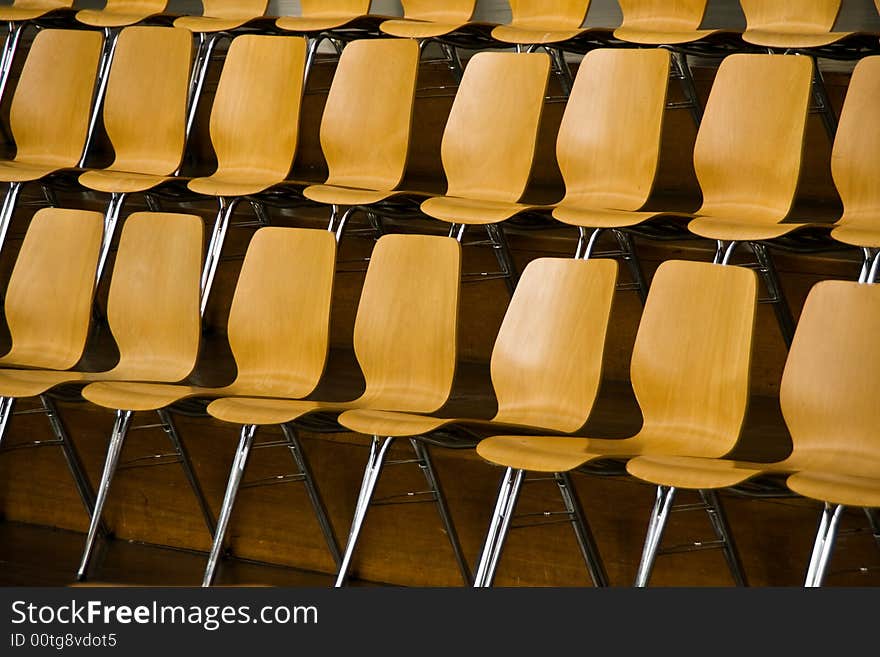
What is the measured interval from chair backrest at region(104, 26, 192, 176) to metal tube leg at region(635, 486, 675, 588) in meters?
1.75

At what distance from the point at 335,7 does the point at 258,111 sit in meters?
0.56

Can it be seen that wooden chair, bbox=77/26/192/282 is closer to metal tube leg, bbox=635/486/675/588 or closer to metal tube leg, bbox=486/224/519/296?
metal tube leg, bbox=486/224/519/296

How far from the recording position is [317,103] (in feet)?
11.8

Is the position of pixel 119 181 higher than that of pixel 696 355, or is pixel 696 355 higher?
pixel 119 181

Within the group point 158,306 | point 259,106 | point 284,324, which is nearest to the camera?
point 284,324

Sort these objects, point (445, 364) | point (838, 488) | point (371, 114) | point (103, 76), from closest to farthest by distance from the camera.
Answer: point (838, 488)
point (445, 364)
point (371, 114)
point (103, 76)

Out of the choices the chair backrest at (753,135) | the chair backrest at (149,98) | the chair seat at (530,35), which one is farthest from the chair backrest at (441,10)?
the chair backrest at (753,135)

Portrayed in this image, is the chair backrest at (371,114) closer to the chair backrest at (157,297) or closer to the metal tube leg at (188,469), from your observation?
the chair backrest at (157,297)

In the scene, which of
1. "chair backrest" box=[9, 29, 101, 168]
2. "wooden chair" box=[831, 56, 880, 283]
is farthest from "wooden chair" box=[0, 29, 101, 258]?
"wooden chair" box=[831, 56, 880, 283]

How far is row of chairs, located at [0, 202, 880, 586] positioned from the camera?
6.84ft

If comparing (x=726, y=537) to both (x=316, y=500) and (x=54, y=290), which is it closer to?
(x=316, y=500)

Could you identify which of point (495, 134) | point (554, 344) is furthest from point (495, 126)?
point (554, 344)

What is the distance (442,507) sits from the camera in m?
2.41

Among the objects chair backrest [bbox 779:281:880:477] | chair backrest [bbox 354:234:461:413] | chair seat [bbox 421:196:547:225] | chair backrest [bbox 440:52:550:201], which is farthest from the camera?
chair backrest [bbox 440:52:550:201]
